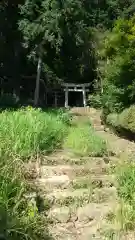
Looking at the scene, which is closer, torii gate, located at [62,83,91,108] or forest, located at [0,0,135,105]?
forest, located at [0,0,135,105]

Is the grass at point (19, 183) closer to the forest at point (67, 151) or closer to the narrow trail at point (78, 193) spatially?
the forest at point (67, 151)

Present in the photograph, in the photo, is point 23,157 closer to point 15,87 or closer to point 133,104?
point 133,104

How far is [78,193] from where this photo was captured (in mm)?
4652

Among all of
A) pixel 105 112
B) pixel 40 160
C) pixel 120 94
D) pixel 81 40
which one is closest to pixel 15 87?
pixel 81 40

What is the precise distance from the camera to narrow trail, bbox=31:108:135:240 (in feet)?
13.0

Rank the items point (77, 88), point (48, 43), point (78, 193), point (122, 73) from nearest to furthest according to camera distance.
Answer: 1. point (78, 193)
2. point (122, 73)
3. point (48, 43)
4. point (77, 88)

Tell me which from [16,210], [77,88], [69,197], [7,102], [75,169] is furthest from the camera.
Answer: [77,88]

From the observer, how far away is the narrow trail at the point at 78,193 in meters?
3.95

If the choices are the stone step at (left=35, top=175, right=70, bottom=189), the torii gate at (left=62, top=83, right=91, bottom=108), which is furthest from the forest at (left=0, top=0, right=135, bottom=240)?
the torii gate at (left=62, top=83, right=91, bottom=108)

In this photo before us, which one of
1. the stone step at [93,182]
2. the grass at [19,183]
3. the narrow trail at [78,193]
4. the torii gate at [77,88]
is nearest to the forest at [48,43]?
the torii gate at [77,88]

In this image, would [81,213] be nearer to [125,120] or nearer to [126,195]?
[126,195]

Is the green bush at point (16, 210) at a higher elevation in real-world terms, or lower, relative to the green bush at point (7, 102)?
higher

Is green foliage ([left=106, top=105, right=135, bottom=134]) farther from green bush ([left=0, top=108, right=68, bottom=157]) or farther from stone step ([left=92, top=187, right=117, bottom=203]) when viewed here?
stone step ([left=92, top=187, right=117, bottom=203])

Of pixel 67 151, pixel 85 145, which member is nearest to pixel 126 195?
pixel 67 151
